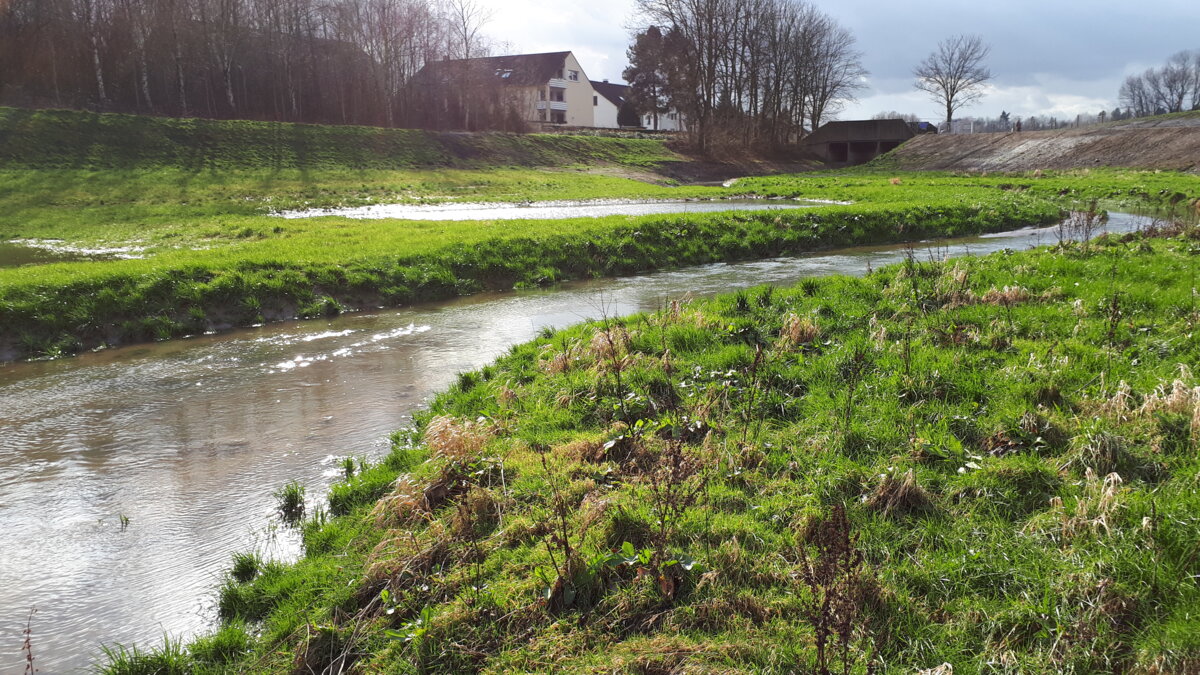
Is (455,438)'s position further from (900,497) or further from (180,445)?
(900,497)

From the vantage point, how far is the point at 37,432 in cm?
734

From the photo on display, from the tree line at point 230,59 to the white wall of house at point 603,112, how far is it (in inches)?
1356

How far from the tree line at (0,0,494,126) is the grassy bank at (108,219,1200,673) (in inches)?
1942

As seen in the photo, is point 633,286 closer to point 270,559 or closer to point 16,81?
point 270,559

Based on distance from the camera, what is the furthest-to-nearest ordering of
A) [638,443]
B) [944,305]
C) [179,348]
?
[179,348] < [944,305] < [638,443]

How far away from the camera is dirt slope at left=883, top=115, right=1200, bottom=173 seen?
3681 cm

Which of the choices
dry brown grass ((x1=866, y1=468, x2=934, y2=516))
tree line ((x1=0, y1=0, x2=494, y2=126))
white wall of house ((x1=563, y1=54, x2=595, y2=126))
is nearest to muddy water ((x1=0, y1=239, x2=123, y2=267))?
dry brown grass ((x1=866, y1=468, x2=934, y2=516))

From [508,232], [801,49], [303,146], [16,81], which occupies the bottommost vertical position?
[508,232]

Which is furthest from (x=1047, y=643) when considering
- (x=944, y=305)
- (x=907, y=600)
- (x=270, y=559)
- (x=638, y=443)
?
(x=944, y=305)

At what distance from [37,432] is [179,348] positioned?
3.64 meters

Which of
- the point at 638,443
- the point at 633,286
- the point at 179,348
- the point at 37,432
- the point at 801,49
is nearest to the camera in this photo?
the point at 638,443

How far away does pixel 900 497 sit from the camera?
4574 mm

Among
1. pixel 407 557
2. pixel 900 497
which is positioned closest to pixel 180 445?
pixel 407 557

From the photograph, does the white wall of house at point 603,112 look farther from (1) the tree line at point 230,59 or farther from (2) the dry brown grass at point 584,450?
(2) the dry brown grass at point 584,450
